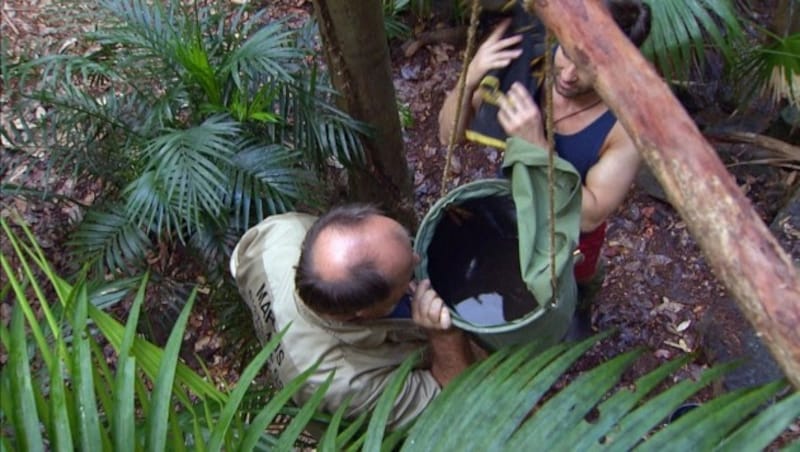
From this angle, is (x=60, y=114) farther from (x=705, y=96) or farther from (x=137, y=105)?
(x=705, y=96)

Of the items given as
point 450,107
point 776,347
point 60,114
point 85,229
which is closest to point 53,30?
point 60,114

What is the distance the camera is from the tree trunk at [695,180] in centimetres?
76

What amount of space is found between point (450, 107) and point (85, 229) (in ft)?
3.76

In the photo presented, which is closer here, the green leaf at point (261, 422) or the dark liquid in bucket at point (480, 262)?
the green leaf at point (261, 422)

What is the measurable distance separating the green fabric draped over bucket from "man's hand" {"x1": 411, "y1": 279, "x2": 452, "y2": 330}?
0.03m

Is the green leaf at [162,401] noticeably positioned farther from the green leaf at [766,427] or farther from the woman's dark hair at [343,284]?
the green leaf at [766,427]

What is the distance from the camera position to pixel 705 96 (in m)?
2.95

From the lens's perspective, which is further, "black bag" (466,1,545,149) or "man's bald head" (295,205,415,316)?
"black bag" (466,1,545,149)

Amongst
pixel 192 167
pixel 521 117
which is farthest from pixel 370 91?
pixel 521 117

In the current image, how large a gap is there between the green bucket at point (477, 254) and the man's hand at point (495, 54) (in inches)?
10.0

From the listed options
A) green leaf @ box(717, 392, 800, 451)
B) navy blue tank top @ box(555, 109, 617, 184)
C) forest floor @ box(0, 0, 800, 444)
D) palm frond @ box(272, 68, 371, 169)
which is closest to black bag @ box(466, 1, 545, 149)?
navy blue tank top @ box(555, 109, 617, 184)

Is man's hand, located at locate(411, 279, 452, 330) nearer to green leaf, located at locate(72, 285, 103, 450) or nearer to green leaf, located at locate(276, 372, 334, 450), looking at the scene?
green leaf, located at locate(276, 372, 334, 450)

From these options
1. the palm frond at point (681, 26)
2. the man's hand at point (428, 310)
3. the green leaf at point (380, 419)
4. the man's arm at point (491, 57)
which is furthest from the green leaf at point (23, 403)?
the palm frond at point (681, 26)

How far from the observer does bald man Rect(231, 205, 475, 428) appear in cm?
125
